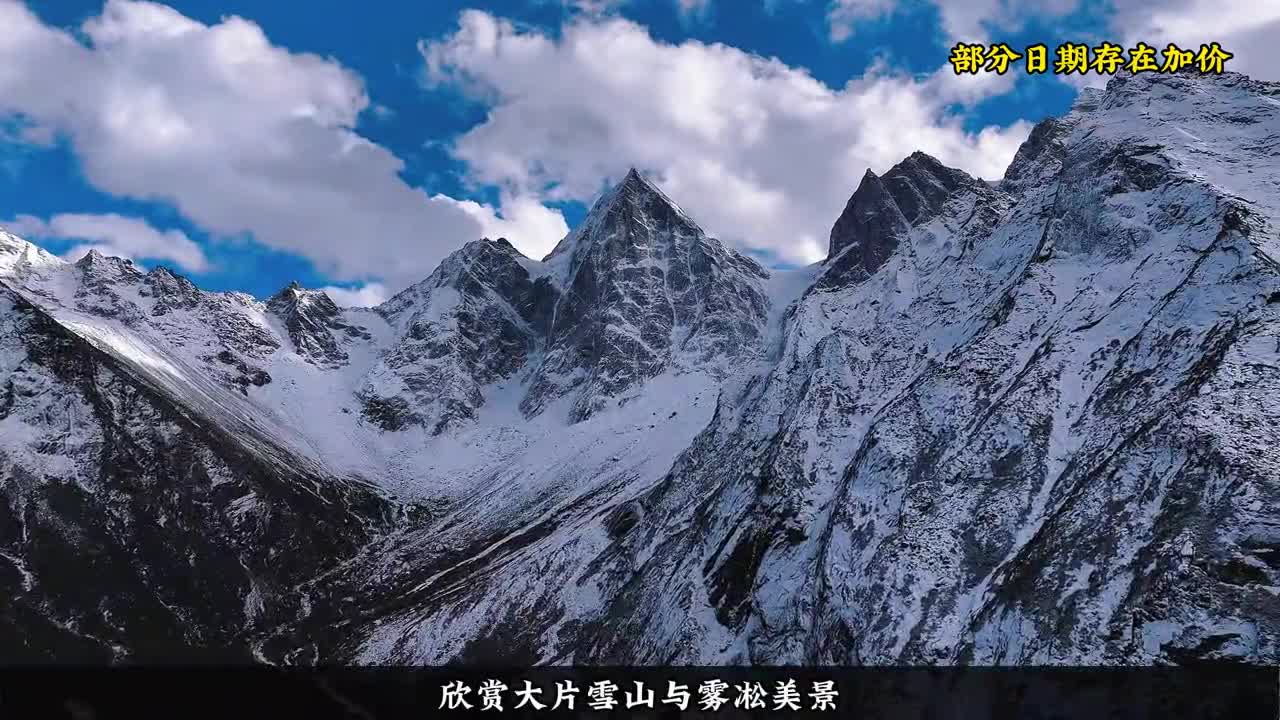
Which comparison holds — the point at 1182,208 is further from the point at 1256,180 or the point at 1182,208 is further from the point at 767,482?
the point at 767,482

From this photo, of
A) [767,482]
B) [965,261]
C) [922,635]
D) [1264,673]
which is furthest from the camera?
[965,261]

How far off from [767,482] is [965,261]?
152 ft

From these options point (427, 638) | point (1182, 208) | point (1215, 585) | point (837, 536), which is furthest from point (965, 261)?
point (427, 638)

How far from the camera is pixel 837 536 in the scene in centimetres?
10262

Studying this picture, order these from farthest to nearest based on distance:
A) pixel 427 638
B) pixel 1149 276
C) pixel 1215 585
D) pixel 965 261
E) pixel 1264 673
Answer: pixel 427 638, pixel 965 261, pixel 1149 276, pixel 1215 585, pixel 1264 673

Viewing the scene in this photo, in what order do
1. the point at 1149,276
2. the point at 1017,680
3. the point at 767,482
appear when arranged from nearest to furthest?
the point at 1017,680 < the point at 1149,276 < the point at 767,482

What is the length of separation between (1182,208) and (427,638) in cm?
13800

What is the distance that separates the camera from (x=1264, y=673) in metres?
61.2

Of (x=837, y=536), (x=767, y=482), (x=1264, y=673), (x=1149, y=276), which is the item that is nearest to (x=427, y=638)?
(x=767, y=482)

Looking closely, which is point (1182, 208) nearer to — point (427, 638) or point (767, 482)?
point (767, 482)

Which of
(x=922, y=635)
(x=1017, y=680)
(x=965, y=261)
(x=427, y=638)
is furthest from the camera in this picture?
(x=427, y=638)

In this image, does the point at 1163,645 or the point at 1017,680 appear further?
the point at 1017,680

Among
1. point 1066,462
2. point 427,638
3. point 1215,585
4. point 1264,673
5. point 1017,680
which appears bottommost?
point 427,638

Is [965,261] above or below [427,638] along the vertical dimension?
above
